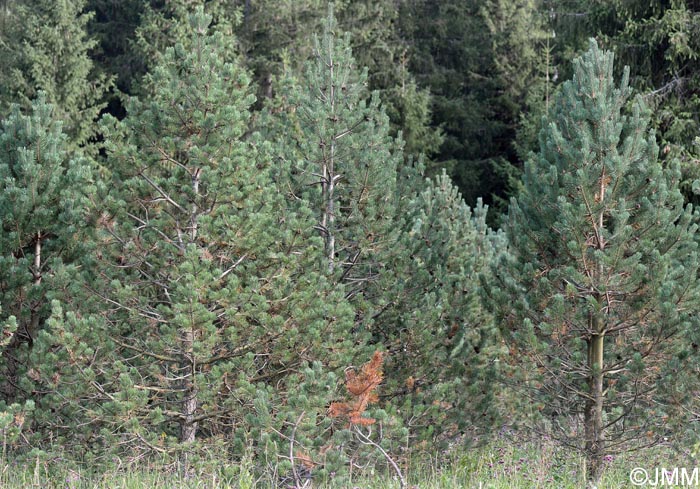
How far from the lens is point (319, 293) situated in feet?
29.3

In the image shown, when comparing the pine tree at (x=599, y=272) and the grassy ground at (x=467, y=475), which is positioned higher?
the pine tree at (x=599, y=272)

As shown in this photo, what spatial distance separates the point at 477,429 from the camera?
10.8 metres

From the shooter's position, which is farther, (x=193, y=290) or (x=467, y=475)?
(x=467, y=475)

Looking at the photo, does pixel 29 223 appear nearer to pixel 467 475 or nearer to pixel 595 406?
pixel 467 475

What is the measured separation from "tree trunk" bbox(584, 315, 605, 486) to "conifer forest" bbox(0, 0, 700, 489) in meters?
0.03

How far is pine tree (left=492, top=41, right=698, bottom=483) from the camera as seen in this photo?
8398mm

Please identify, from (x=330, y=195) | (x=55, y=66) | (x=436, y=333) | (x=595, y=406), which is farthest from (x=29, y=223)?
(x=55, y=66)

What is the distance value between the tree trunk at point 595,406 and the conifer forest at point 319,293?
0.09ft

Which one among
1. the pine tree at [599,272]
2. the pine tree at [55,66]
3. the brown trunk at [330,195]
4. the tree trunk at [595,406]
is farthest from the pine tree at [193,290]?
the pine tree at [55,66]

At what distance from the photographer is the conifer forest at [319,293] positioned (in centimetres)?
802

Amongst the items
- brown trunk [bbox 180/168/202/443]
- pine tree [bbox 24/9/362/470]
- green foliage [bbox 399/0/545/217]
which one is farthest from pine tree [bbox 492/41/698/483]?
green foliage [bbox 399/0/545/217]

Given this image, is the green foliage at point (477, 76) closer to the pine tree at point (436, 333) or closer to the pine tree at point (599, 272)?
the pine tree at point (436, 333)

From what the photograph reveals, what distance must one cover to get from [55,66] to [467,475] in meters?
17.7

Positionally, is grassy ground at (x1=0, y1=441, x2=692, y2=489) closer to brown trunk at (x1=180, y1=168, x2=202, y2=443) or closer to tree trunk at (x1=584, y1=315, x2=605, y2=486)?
Answer: tree trunk at (x1=584, y1=315, x2=605, y2=486)
